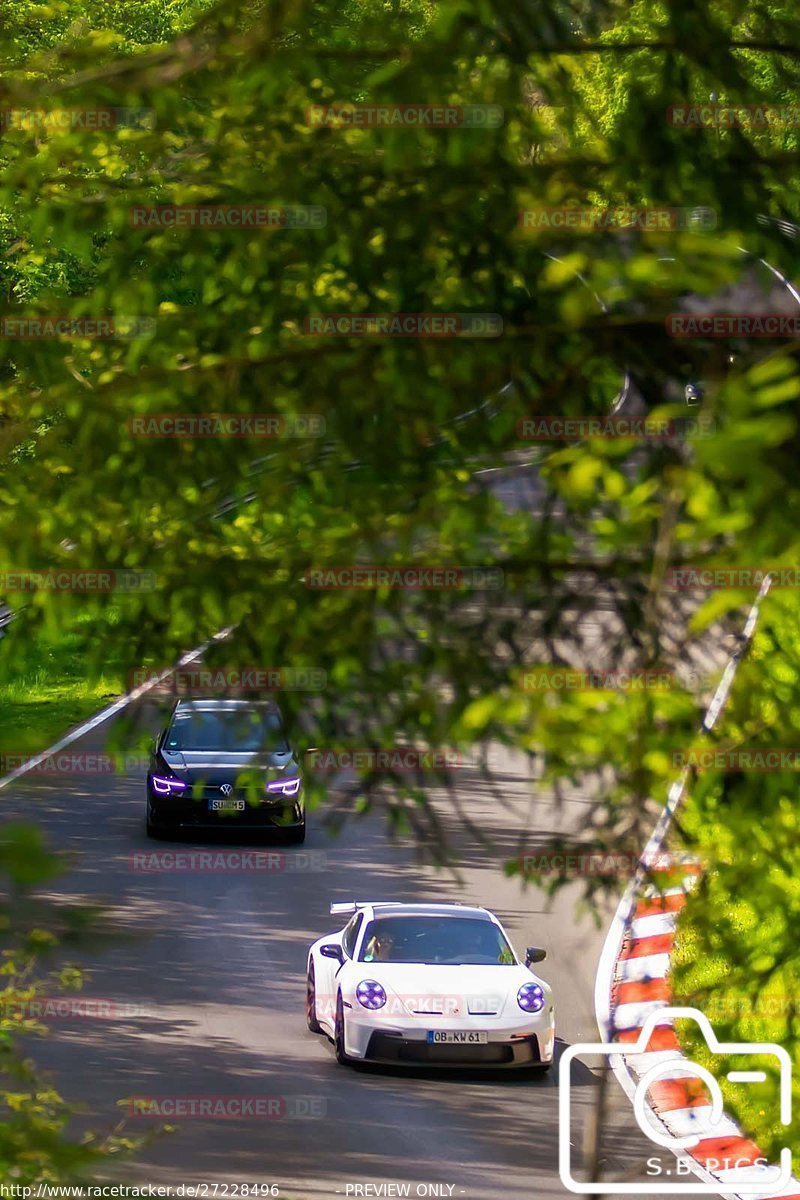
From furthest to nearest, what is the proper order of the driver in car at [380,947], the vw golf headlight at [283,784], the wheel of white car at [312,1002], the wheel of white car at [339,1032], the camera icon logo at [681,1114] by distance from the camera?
the wheel of white car at [312,1002], the driver in car at [380,947], the wheel of white car at [339,1032], the vw golf headlight at [283,784], the camera icon logo at [681,1114]

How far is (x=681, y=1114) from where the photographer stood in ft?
48.3

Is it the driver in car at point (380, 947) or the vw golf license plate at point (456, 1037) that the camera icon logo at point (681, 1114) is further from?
the driver in car at point (380, 947)

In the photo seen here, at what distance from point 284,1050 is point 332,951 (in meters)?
1.01

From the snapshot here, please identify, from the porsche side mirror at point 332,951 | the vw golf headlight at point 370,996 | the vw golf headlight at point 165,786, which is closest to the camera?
the vw golf headlight at point 370,996

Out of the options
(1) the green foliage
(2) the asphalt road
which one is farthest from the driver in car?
(1) the green foliage

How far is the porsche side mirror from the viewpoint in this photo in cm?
1631

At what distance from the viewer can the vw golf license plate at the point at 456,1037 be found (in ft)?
51.6

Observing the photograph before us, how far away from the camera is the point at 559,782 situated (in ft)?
12.4

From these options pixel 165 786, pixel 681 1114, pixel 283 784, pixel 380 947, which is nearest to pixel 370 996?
pixel 380 947

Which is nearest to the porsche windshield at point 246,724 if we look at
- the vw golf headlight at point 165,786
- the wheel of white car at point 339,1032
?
the wheel of white car at point 339,1032

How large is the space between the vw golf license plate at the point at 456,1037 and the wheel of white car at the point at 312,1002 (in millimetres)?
1281

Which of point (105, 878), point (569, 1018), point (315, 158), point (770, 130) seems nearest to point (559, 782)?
point (315, 158)

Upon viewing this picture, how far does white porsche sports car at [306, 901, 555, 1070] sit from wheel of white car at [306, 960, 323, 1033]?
140 millimetres

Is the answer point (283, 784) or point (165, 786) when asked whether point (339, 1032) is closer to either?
point (283, 784)
